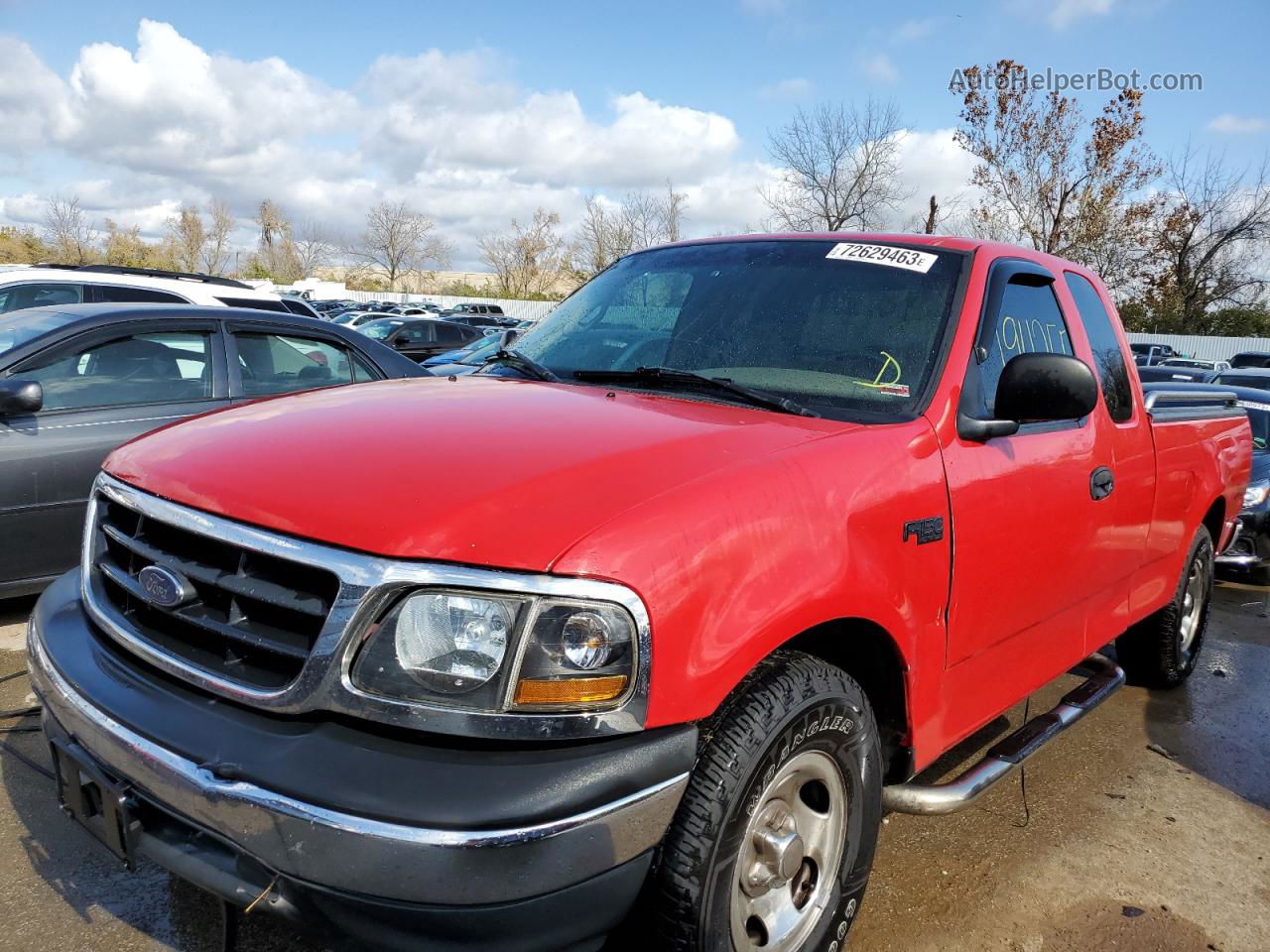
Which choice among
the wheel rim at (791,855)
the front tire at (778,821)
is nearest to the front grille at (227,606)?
the front tire at (778,821)

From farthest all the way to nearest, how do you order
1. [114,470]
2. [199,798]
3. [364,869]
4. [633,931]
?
[114,470]
[633,931]
[199,798]
[364,869]

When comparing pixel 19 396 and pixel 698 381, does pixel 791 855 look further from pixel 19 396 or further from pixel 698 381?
pixel 19 396

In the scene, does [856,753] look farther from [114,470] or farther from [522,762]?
[114,470]

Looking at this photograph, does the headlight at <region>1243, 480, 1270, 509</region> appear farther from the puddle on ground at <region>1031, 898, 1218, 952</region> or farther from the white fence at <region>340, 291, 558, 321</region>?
the white fence at <region>340, 291, 558, 321</region>

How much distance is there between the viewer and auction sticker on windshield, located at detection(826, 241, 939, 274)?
2.93m

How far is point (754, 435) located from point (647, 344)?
94 centimetres

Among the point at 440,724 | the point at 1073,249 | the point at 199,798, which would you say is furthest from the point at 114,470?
the point at 1073,249

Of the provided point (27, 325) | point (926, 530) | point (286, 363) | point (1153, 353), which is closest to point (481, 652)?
point (926, 530)

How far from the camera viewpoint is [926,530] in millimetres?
2367

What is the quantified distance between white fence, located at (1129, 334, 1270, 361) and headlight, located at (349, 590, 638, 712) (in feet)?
129

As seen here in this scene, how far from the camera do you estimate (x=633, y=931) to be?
72.4 inches

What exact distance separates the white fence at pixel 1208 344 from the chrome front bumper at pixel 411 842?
39.4 meters

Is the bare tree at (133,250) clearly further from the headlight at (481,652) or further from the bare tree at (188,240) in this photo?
the headlight at (481,652)

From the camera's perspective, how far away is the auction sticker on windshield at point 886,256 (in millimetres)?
2934
